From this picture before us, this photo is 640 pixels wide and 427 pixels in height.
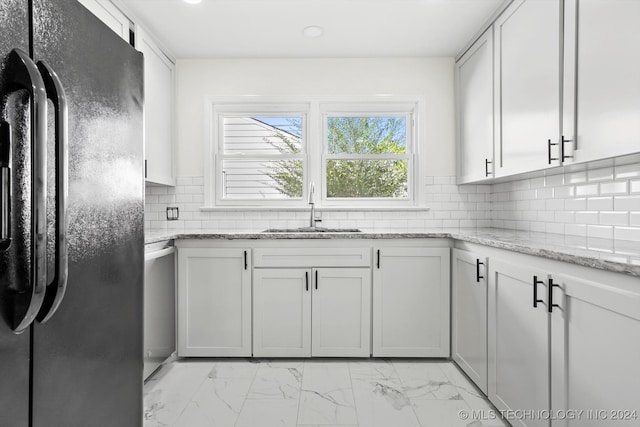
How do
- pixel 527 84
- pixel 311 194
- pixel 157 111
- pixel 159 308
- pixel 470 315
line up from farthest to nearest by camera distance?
pixel 311 194 < pixel 157 111 < pixel 159 308 < pixel 470 315 < pixel 527 84

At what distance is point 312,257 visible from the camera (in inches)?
98.3

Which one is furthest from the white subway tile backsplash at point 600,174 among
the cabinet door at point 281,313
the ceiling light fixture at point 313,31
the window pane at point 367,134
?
the ceiling light fixture at point 313,31

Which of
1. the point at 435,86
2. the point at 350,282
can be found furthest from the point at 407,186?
the point at 350,282

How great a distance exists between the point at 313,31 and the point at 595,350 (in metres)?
2.42

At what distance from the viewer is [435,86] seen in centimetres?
309

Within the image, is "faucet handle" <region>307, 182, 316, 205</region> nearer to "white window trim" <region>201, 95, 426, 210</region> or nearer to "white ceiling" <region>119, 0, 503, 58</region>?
"white window trim" <region>201, 95, 426, 210</region>

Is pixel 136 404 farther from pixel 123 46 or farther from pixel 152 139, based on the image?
pixel 152 139

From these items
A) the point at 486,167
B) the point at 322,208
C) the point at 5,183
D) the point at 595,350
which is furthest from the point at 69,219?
the point at 486,167

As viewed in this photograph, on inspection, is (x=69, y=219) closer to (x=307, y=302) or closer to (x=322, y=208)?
(x=307, y=302)

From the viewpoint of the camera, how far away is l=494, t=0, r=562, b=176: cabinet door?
1.82 m

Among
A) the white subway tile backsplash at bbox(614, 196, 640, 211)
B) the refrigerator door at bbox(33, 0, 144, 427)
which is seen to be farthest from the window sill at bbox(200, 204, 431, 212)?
the refrigerator door at bbox(33, 0, 144, 427)

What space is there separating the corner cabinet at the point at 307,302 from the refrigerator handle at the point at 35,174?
1777mm

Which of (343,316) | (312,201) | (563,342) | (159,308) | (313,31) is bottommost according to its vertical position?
(343,316)

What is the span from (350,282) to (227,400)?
1.01 m
